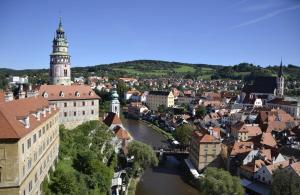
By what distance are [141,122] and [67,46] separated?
30.9m

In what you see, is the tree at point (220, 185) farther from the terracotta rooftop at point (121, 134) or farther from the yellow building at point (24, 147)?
the terracotta rooftop at point (121, 134)

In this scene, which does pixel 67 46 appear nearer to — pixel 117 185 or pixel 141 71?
pixel 117 185

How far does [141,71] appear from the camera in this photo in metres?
194

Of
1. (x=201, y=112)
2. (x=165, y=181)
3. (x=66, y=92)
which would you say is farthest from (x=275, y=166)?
(x=201, y=112)

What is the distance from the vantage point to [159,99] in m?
86.1

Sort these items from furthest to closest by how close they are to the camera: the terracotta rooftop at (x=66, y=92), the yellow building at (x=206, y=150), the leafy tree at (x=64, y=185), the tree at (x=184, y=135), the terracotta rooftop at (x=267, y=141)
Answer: the tree at (x=184, y=135)
the terracotta rooftop at (x=267, y=141)
the terracotta rooftop at (x=66, y=92)
the yellow building at (x=206, y=150)
the leafy tree at (x=64, y=185)

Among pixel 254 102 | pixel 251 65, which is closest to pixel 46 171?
pixel 254 102

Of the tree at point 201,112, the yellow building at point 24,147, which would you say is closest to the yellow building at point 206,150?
the yellow building at point 24,147

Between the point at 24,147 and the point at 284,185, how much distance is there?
18136mm

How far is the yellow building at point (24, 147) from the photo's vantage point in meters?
15.9

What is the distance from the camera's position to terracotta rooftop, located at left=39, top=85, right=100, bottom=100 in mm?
35094

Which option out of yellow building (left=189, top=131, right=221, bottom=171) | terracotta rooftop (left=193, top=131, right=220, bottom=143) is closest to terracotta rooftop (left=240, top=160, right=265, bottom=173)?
yellow building (left=189, top=131, right=221, bottom=171)

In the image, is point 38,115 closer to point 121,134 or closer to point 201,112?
point 121,134

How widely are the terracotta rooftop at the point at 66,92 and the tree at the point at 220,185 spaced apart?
54.9 ft
